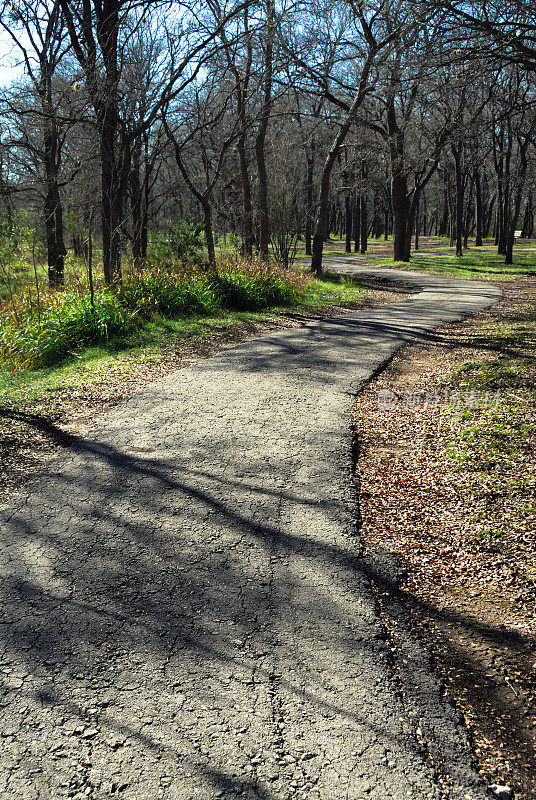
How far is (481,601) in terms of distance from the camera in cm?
329

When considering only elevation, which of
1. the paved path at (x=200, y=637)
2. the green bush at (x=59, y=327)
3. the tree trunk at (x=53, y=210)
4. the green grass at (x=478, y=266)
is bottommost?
the paved path at (x=200, y=637)

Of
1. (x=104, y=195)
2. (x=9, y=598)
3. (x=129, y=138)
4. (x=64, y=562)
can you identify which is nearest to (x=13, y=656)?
(x=9, y=598)

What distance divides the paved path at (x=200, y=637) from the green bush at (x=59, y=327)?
12.6 feet

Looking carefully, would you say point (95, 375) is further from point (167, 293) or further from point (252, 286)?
point (252, 286)

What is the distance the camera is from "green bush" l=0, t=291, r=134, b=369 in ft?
28.6

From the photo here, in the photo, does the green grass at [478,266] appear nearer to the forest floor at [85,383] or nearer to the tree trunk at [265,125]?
the tree trunk at [265,125]

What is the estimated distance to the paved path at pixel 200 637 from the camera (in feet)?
7.02

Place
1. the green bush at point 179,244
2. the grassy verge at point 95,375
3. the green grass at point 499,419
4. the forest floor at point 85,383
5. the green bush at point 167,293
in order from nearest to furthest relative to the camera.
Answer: the green grass at point 499,419
the forest floor at point 85,383
the grassy verge at point 95,375
the green bush at point 167,293
the green bush at point 179,244

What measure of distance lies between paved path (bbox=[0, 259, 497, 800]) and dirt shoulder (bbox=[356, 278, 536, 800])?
229 millimetres

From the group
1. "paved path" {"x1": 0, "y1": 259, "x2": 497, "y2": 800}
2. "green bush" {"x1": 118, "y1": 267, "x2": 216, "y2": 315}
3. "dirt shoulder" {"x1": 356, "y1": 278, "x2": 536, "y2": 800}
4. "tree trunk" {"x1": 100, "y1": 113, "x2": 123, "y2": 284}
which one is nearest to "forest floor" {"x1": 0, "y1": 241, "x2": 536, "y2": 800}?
"dirt shoulder" {"x1": 356, "y1": 278, "x2": 536, "y2": 800}

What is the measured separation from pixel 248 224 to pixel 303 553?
17.4 m

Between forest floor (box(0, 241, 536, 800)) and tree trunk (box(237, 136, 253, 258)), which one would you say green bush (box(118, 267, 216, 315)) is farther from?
tree trunk (box(237, 136, 253, 258))

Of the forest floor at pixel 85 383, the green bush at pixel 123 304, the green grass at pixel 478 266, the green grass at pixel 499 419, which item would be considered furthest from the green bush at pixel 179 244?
the green grass at pixel 478 266

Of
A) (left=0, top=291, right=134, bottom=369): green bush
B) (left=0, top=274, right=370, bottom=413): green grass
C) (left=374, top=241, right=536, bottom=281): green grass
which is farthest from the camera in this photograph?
(left=374, top=241, right=536, bottom=281): green grass
